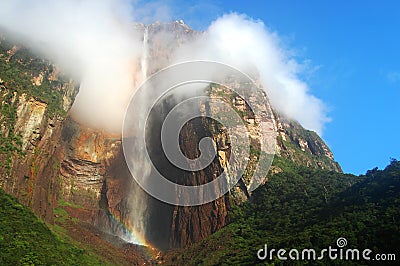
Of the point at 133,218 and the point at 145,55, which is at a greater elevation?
the point at 145,55

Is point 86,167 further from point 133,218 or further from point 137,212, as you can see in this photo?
point 137,212

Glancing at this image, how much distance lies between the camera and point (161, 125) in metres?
57.2

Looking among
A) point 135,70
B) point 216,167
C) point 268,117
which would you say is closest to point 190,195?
point 216,167

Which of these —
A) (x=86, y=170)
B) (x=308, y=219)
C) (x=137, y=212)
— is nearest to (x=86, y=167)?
(x=86, y=170)

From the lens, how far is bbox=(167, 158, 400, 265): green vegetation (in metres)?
29.1

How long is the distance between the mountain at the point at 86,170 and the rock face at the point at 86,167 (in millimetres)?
104

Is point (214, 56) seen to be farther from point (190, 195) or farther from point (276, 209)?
point (276, 209)

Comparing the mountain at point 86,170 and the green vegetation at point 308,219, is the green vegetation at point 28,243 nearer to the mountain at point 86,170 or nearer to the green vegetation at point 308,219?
the mountain at point 86,170

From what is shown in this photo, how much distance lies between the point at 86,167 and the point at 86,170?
411mm

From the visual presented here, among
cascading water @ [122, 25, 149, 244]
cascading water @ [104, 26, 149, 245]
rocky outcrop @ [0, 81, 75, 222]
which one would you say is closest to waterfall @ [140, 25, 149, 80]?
cascading water @ [104, 26, 149, 245]

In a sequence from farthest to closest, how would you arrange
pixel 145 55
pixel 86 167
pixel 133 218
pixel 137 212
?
pixel 145 55, pixel 137 212, pixel 133 218, pixel 86 167

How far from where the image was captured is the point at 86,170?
51594 millimetres

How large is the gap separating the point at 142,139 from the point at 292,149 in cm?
2516

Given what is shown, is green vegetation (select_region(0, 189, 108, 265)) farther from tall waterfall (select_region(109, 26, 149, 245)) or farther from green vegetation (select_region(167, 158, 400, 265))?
tall waterfall (select_region(109, 26, 149, 245))
